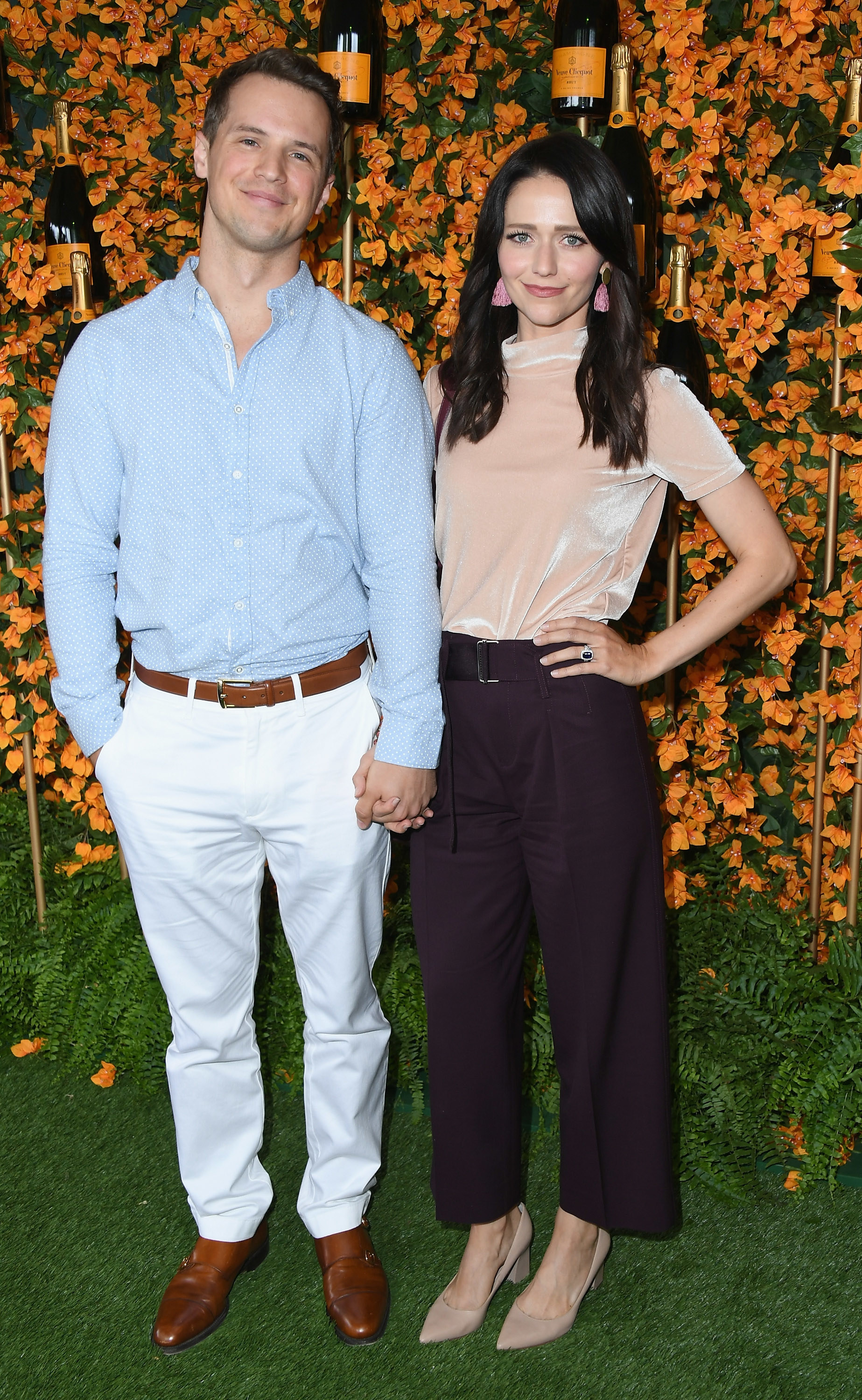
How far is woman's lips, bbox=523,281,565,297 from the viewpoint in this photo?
67.4 inches

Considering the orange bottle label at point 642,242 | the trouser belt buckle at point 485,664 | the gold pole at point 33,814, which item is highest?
the orange bottle label at point 642,242

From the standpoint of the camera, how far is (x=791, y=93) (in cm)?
226

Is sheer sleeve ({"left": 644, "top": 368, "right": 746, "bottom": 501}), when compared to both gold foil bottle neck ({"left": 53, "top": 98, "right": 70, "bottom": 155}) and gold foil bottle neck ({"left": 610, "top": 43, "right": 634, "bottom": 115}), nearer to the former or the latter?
gold foil bottle neck ({"left": 610, "top": 43, "right": 634, "bottom": 115})

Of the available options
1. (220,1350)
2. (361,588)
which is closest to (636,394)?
(361,588)

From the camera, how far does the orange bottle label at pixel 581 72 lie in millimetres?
2143

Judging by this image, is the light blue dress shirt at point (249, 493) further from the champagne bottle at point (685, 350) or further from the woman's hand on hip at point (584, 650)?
the champagne bottle at point (685, 350)

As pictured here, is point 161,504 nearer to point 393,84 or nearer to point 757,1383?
point 393,84

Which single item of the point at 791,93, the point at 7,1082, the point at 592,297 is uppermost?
the point at 791,93

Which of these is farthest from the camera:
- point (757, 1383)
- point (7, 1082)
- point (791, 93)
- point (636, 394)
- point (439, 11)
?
point (7, 1082)

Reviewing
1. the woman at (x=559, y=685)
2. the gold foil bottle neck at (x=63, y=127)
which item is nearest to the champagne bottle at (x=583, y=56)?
the woman at (x=559, y=685)

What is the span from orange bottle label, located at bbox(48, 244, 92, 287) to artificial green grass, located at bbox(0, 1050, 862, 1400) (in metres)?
A: 1.79

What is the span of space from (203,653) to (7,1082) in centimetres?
144

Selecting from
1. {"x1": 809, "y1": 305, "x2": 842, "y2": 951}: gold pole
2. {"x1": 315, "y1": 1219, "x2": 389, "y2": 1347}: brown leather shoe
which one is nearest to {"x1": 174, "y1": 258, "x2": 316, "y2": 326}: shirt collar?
{"x1": 809, "y1": 305, "x2": 842, "y2": 951}: gold pole

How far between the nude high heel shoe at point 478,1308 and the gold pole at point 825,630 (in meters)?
0.85
